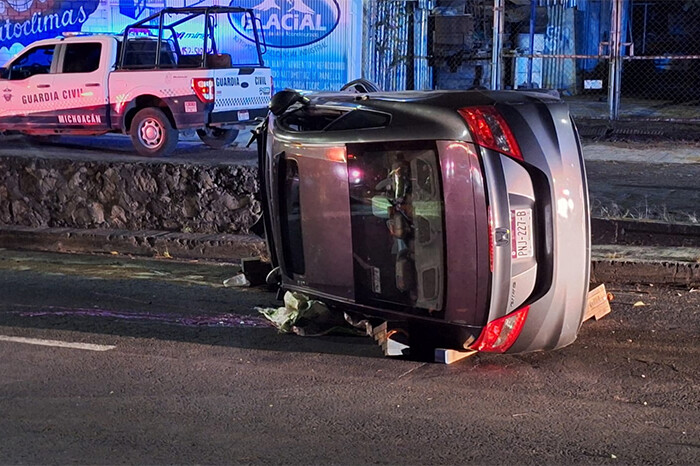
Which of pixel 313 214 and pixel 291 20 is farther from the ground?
pixel 291 20

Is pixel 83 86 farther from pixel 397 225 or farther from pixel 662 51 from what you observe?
pixel 662 51

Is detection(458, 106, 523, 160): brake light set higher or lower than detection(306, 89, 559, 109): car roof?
lower

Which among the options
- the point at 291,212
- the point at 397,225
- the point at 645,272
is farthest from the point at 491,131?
the point at 645,272

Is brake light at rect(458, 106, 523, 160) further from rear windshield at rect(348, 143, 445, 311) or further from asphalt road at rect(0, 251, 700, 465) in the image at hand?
asphalt road at rect(0, 251, 700, 465)

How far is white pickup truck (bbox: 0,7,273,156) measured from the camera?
14.7 m

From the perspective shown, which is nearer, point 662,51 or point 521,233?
point 521,233

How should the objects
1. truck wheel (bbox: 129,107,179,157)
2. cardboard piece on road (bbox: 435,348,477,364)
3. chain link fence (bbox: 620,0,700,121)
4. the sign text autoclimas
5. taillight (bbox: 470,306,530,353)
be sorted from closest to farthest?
taillight (bbox: 470,306,530,353) < cardboard piece on road (bbox: 435,348,477,364) < truck wheel (bbox: 129,107,179,157) < the sign text autoclimas < chain link fence (bbox: 620,0,700,121)

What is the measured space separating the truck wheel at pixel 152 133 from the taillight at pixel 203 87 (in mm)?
759

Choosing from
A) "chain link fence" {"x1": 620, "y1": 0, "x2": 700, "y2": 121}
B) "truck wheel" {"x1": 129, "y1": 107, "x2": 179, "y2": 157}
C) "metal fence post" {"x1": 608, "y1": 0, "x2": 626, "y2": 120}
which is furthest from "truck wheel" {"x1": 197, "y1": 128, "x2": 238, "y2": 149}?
"chain link fence" {"x1": 620, "y1": 0, "x2": 700, "y2": 121}

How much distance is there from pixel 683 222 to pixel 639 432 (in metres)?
4.84

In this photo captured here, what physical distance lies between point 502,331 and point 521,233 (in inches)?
23.4

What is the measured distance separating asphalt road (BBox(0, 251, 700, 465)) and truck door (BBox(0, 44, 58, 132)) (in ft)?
29.0

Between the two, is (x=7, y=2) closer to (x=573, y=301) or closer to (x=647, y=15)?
(x=647, y=15)

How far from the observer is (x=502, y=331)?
566 cm
